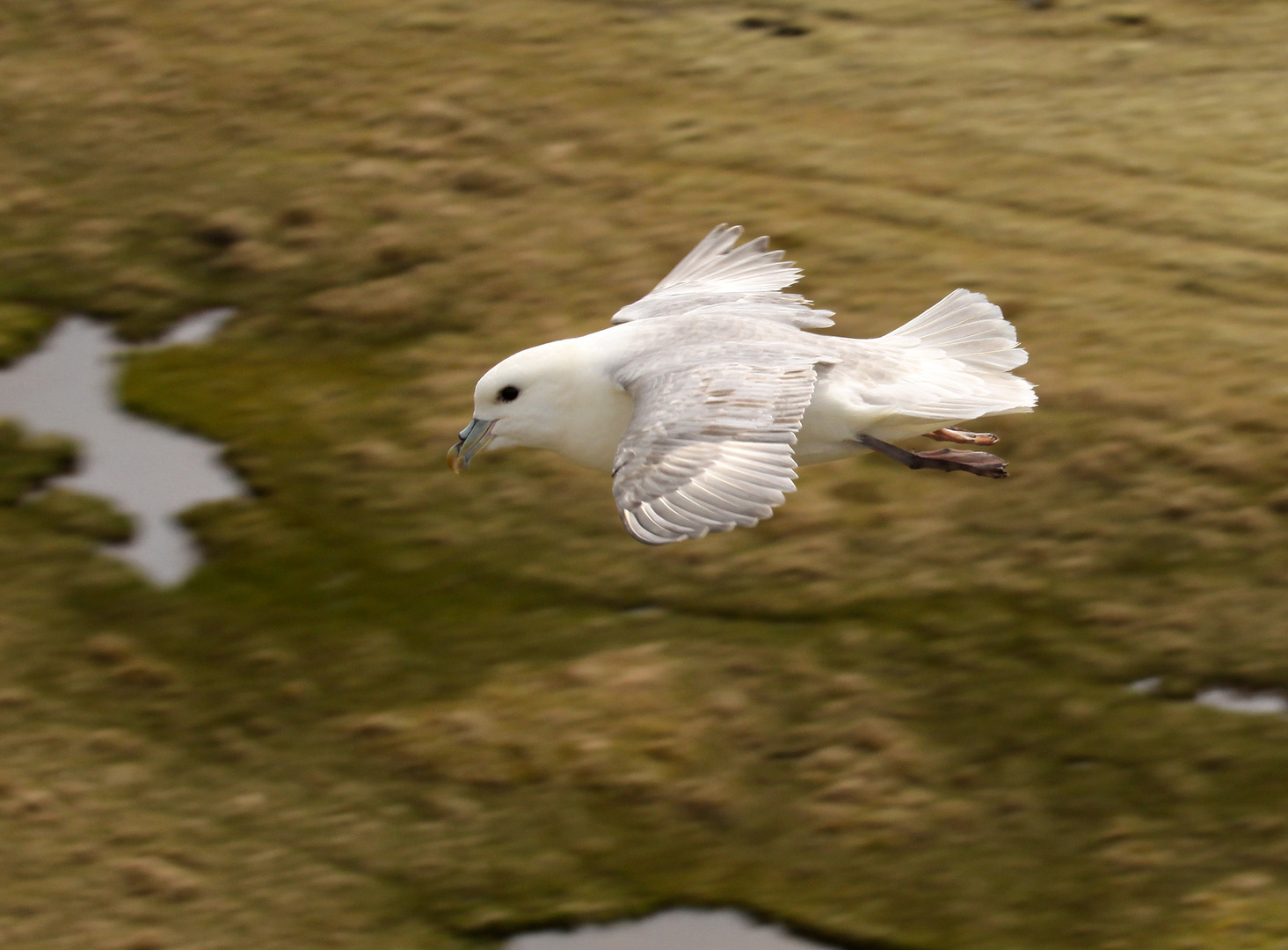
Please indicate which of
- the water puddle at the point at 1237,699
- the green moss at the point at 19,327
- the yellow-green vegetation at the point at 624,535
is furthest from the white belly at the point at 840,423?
the green moss at the point at 19,327

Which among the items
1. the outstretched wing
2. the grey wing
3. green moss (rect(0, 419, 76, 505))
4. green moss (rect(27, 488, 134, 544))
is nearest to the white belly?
the grey wing

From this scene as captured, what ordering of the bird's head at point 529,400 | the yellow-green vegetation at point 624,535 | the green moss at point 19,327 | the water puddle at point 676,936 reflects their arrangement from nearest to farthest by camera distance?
the bird's head at point 529,400 < the water puddle at point 676,936 < the yellow-green vegetation at point 624,535 < the green moss at point 19,327

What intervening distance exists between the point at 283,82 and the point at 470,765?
5885 millimetres

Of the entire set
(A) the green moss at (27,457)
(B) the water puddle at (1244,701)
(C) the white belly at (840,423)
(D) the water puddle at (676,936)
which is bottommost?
(D) the water puddle at (676,936)

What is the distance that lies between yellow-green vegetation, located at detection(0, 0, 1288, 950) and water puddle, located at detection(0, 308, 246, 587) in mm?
143

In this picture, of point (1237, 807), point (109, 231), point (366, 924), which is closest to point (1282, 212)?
point (1237, 807)

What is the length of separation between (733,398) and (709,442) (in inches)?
10.6

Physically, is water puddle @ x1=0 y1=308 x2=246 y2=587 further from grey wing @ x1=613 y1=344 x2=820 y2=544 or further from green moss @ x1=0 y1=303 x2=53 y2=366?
grey wing @ x1=613 y1=344 x2=820 y2=544

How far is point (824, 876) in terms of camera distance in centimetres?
706

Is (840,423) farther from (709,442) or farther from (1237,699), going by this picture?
(1237,699)

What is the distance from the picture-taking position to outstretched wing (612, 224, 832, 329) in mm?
6312

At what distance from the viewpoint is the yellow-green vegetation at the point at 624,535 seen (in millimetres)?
7113

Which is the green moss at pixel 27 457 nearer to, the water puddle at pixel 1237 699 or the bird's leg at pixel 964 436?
the bird's leg at pixel 964 436

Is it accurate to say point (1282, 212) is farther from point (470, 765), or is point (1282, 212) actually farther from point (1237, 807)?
point (470, 765)
